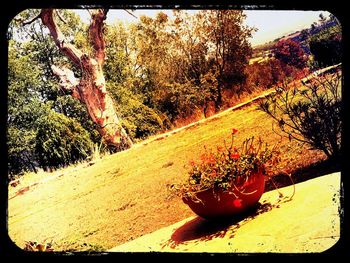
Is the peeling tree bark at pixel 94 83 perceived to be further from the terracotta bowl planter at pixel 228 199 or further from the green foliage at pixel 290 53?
the green foliage at pixel 290 53

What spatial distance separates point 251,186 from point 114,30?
3.09 metres

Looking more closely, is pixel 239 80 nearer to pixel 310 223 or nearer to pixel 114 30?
pixel 114 30

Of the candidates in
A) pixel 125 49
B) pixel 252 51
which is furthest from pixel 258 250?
pixel 125 49

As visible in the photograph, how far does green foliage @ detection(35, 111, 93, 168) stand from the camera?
221 inches

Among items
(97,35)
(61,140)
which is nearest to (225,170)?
(61,140)

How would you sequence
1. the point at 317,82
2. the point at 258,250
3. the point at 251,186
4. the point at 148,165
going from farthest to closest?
the point at 148,165 < the point at 317,82 < the point at 251,186 < the point at 258,250

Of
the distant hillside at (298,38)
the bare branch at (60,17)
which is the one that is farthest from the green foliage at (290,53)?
the bare branch at (60,17)

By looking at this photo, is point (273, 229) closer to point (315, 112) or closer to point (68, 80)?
point (315, 112)

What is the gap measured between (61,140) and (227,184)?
2815 mm

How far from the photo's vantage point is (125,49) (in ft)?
18.6

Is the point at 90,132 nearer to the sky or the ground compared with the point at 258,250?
nearer to the sky

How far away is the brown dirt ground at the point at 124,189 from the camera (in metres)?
4.96

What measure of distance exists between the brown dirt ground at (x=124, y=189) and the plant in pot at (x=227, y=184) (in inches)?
21.0

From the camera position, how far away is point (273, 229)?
4.00 metres
